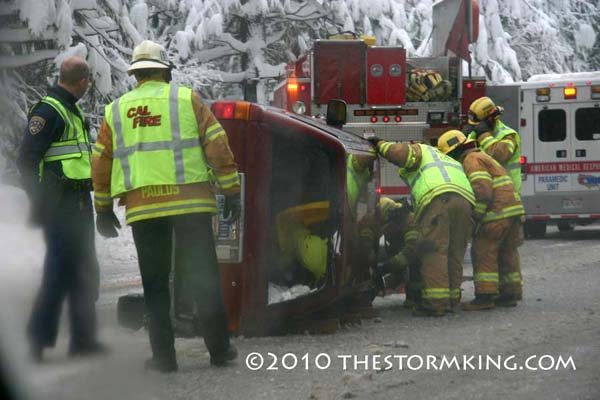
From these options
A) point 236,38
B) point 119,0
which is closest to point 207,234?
point 119,0

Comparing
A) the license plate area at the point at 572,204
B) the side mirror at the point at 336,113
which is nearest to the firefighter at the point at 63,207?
the side mirror at the point at 336,113

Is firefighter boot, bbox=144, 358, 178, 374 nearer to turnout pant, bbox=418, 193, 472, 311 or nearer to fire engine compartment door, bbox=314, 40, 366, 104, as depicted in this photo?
turnout pant, bbox=418, 193, 472, 311

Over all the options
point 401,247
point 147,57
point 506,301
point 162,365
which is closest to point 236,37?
point 401,247

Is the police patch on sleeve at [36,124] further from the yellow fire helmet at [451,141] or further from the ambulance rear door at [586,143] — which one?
the ambulance rear door at [586,143]

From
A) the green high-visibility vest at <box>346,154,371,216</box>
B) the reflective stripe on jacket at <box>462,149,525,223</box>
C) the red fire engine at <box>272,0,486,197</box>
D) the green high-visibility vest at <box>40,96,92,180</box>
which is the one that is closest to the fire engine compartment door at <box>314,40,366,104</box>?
the red fire engine at <box>272,0,486,197</box>

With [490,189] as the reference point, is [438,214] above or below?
below

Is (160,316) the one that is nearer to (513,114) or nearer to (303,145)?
(303,145)

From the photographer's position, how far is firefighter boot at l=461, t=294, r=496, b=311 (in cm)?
888

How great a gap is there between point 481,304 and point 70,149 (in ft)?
12.3

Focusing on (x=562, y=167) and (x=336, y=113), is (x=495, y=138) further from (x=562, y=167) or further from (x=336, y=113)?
(x=562, y=167)

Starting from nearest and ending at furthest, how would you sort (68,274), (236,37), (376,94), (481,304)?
(68,274), (481,304), (376,94), (236,37)

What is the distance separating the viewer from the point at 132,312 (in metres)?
7.77

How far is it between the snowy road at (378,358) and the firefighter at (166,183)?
332 mm

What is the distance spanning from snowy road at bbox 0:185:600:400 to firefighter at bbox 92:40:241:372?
1.09ft
